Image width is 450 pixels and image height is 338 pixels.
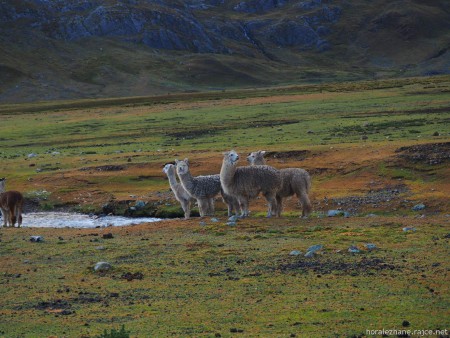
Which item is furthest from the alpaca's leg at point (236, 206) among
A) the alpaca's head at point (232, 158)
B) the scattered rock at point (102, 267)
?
the scattered rock at point (102, 267)

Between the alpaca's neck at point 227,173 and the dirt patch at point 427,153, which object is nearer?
the alpaca's neck at point 227,173

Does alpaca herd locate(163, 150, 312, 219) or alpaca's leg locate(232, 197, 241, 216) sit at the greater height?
alpaca herd locate(163, 150, 312, 219)

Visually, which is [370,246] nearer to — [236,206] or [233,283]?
[233,283]

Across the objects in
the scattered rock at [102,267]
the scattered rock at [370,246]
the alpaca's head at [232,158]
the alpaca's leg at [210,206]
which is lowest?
the alpaca's leg at [210,206]

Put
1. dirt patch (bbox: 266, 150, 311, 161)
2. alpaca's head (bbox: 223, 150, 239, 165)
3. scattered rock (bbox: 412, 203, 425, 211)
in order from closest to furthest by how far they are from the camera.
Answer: alpaca's head (bbox: 223, 150, 239, 165) → scattered rock (bbox: 412, 203, 425, 211) → dirt patch (bbox: 266, 150, 311, 161)

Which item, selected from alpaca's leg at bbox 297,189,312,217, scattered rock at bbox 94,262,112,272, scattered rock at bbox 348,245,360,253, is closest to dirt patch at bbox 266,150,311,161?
alpaca's leg at bbox 297,189,312,217

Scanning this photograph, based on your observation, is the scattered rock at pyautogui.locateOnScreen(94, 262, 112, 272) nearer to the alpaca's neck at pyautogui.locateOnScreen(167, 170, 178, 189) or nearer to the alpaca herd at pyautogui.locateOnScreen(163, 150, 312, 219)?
the alpaca herd at pyautogui.locateOnScreen(163, 150, 312, 219)

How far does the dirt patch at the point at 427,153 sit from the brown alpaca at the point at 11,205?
68.4 ft

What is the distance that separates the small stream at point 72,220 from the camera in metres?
32.2

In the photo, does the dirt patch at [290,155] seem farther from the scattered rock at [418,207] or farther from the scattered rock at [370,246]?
the scattered rock at [370,246]

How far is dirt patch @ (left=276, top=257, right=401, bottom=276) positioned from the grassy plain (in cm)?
5

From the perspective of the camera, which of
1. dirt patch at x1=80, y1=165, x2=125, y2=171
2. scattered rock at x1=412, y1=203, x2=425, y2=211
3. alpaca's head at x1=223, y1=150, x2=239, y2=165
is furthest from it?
dirt patch at x1=80, y1=165, x2=125, y2=171

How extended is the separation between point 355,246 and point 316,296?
4.70 metres

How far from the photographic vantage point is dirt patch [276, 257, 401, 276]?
55.2 ft
